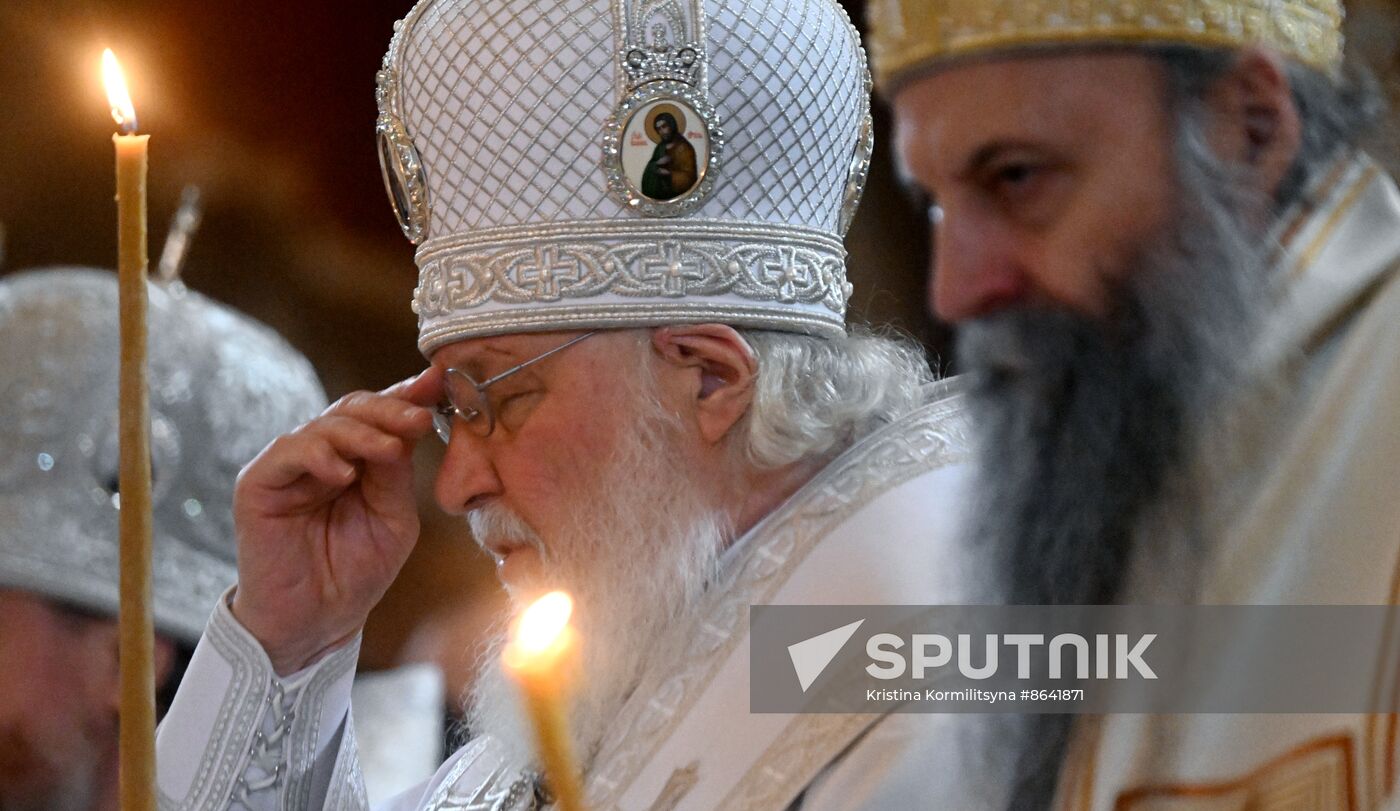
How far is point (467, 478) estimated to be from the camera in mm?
2838

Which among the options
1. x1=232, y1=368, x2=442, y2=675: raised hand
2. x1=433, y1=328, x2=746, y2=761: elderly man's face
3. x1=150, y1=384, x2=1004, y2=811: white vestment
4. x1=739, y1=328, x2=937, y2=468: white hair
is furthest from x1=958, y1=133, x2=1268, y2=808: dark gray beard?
x1=232, y1=368, x2=442, y2=675: raised hand

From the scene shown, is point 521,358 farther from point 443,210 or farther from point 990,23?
point 990,23

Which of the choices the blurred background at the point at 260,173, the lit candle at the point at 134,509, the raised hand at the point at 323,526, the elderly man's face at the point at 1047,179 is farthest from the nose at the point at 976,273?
the blurred background at the point at 260,173

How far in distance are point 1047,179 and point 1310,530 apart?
1.12 ft

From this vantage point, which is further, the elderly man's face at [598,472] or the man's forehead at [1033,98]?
the elderly man's face at [598,472]

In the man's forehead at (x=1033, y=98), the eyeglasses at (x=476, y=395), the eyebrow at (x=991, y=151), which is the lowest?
the eyeglasses at (x=476, y=395)

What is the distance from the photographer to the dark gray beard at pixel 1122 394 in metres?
1.52

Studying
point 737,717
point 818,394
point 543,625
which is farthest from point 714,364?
point 543,625

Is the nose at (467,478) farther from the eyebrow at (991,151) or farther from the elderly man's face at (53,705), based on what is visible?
the eyebrow at (991,151)

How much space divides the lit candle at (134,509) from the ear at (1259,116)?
0.84 metres

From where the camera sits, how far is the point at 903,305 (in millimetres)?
4613

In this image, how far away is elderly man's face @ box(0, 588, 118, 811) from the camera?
3.42 m

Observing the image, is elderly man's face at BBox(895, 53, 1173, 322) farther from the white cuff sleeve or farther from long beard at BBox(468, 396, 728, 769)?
the white cuff sleeve

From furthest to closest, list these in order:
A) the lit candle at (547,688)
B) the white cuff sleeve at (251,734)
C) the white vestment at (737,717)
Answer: the white cuff sleeve at (251,734) < the white vestment at (737,717) < the lit candle at (547,688)
